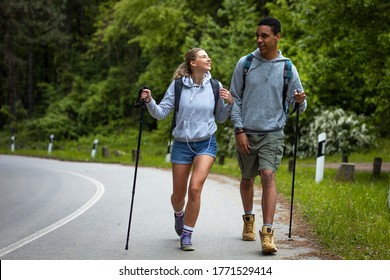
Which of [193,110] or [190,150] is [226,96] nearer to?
[193,110]

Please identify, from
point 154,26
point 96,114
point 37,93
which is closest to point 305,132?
point 154,26

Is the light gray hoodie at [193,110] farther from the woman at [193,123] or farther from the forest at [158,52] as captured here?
the forest at [158,52]

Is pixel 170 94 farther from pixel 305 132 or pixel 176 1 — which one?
pixel 176 1

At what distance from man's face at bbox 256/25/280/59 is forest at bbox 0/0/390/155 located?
7.42m

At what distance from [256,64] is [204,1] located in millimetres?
30111

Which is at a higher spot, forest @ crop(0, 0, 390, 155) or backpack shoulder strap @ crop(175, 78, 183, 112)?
forest @ crop(0, 0, 390, 155)

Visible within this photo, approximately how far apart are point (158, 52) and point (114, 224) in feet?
90.7

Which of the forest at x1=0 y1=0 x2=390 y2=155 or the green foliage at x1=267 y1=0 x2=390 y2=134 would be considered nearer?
the green foliage at x1=267 y1=0 x2=390 y2=134

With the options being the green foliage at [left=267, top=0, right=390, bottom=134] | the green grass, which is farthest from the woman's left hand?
the green foliage at [left=267, top=0, right=390, bottom=134]

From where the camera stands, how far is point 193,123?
6.94 metres

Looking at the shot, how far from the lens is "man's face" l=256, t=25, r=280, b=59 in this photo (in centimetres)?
671

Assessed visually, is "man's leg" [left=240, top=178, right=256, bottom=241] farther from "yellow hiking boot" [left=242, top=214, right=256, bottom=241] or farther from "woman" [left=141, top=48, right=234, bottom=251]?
"woman" [left=141, top=48, right=234, bottom=251]

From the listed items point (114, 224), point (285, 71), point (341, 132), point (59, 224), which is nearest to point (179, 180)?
point (285, 71)
